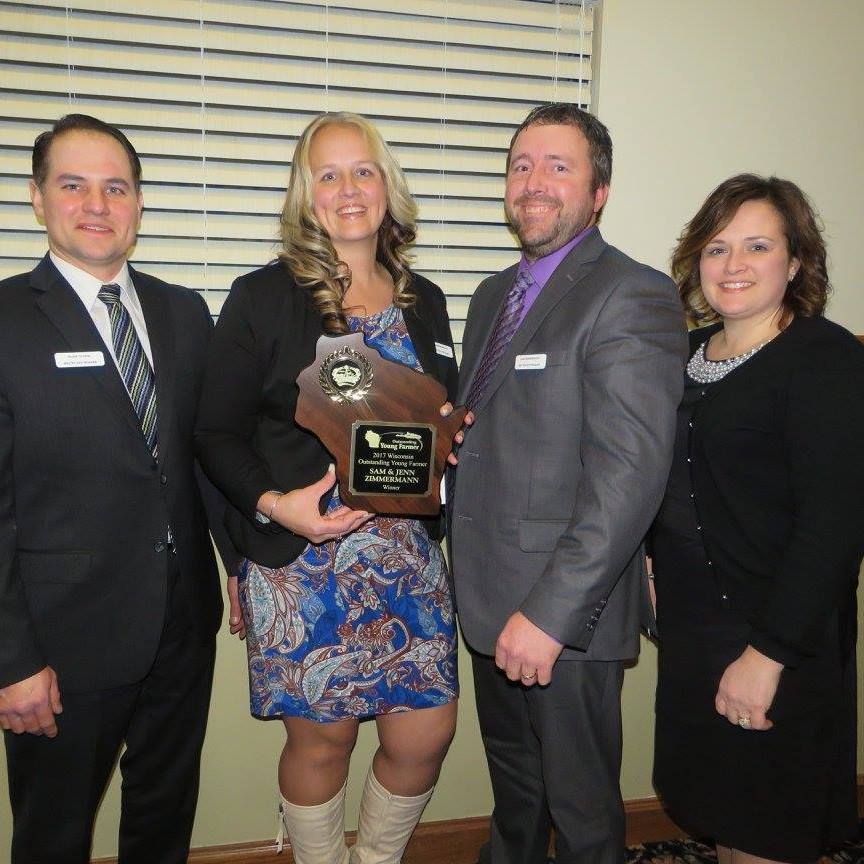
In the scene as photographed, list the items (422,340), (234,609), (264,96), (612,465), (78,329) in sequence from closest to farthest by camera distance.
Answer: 1. (612,465)
2. (78,329)
3. (422,340)
4. (234,609)
5. (264,96)

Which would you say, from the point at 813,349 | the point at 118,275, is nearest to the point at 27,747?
the point at 118,275

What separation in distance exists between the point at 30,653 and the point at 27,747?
31 centimetres

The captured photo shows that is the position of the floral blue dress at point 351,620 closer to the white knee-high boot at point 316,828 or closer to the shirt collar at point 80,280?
the white knee-high boot at point 316,828

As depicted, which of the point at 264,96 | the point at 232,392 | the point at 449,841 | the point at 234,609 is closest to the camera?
the point at 232,392

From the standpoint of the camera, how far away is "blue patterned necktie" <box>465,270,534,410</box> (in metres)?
1.95

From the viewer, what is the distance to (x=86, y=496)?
185 centimetres

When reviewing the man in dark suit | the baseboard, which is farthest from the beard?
the baseboard

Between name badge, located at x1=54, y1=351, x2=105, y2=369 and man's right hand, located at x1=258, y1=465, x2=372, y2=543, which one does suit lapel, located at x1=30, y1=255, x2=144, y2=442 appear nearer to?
name badge, located at x1=54, y1=351, x2=105, y2=369

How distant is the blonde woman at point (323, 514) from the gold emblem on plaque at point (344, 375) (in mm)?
255

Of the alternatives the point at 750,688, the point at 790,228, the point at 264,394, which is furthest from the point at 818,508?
the point at 264,394

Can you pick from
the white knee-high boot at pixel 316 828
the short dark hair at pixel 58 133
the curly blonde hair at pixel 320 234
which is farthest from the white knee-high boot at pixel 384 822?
the short dark hair at pixel 58 133

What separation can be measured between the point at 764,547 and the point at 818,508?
0.54 ft

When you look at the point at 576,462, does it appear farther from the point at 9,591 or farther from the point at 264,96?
the point at 264,96

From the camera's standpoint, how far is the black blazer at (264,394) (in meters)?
1.97
